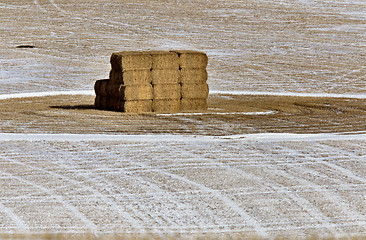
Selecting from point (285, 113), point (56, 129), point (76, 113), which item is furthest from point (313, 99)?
point (56, 129)

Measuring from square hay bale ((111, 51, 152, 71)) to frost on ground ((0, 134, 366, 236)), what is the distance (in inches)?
205

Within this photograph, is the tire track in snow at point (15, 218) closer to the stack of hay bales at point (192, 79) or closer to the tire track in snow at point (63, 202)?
the tire track in snow at point (63, 202)

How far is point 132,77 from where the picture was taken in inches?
706

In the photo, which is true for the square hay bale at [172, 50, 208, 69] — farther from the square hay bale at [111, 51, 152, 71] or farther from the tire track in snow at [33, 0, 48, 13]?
the tire track in snow at [33, 0, 48, 13]

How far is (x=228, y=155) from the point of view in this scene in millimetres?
11289

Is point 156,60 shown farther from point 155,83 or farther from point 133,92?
point 133,92

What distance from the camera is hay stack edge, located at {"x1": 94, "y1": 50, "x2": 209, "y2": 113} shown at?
17891 mm

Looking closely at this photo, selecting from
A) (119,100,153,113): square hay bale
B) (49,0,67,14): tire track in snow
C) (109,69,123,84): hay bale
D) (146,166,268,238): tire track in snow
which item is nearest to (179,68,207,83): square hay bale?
(119,100,153,113): square hay bale

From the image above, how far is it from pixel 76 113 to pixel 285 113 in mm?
4649

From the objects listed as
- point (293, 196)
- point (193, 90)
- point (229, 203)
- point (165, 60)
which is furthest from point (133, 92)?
point (229, 203)

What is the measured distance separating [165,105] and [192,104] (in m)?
0.72

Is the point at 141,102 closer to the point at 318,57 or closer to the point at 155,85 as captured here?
the point at 155,85

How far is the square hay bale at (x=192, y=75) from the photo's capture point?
18.4m

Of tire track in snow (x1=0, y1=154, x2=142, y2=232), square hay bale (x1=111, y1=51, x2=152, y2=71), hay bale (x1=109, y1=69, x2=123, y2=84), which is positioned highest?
square hay bale (x1=111, y1=51, x2=152, y2=71)
